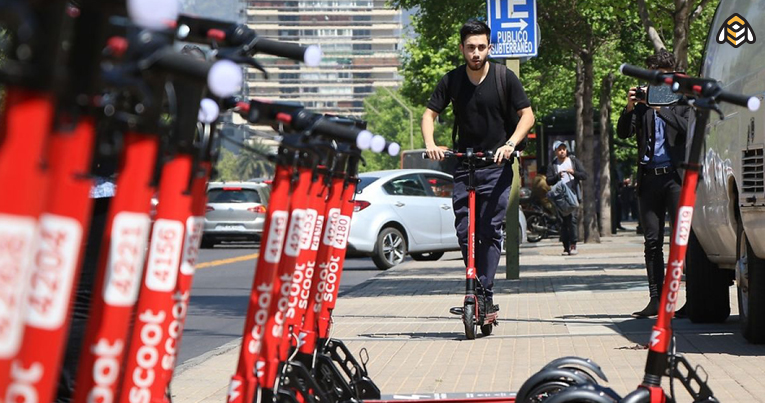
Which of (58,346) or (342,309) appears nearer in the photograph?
(58,346)

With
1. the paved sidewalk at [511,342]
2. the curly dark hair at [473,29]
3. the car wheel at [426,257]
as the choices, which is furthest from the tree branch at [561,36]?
the curly dark hair at [473,29]

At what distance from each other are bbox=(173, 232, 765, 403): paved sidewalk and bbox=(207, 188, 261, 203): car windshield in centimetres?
1569

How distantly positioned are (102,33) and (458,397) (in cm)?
346

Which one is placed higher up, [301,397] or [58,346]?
[58,346]

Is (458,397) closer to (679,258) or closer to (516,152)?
(679,258)

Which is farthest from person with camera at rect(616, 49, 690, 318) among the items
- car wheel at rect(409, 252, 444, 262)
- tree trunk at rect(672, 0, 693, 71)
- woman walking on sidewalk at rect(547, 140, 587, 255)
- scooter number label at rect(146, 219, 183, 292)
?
woman walking on sidewalk at rect(547, 140, 587, 255)

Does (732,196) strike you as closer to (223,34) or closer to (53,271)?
(223,34)

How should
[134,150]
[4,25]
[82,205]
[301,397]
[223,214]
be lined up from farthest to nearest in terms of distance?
[223,214] → [301,397] → [134,150] → [82,205] → [4,25]

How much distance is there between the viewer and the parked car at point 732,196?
25.1 feet

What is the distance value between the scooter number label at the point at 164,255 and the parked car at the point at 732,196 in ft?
16.2

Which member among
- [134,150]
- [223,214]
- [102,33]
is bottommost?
[223,214]

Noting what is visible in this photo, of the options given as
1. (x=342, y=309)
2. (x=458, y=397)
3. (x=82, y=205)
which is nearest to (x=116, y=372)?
(x=82, y=205)

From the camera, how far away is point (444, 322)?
36.5 feet

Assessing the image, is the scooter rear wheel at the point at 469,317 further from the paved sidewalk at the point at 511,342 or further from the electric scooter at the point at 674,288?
the electric scooter at the point at 674,288
